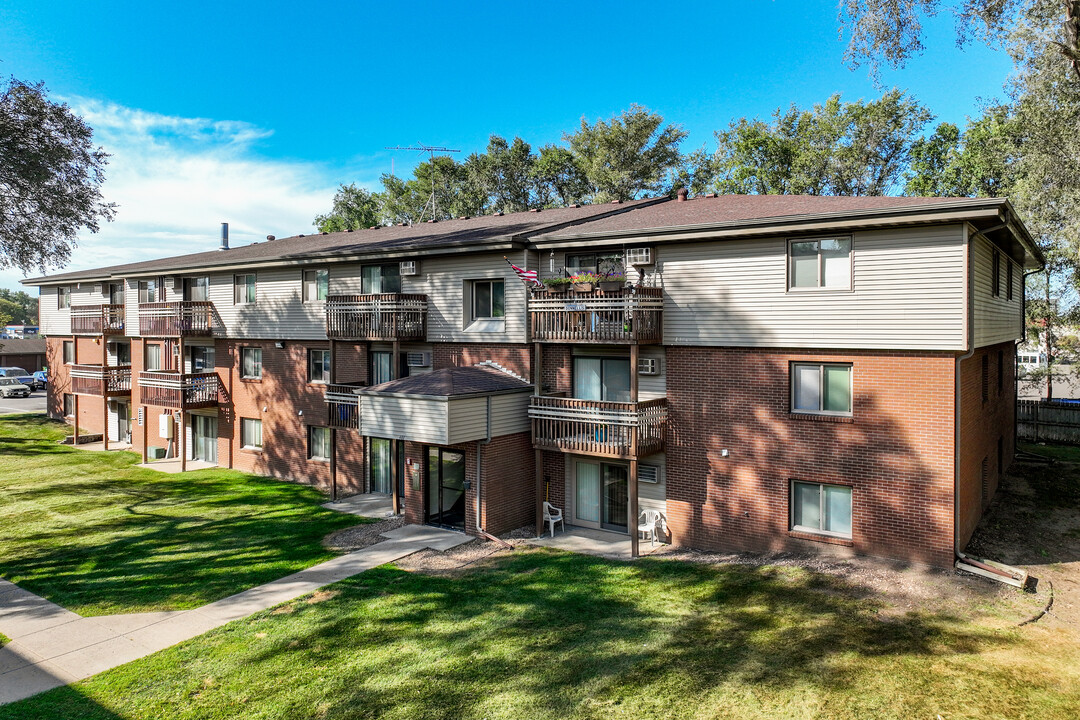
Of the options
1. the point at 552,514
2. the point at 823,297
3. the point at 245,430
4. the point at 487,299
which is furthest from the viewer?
the point at 245,430

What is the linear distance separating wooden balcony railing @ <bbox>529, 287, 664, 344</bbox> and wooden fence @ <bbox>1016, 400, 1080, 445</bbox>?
19100 millimetres

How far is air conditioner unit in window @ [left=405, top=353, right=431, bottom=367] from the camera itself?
18547mm

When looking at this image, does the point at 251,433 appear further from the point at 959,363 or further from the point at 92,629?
the point at 959,363

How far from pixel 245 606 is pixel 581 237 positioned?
1065 cm

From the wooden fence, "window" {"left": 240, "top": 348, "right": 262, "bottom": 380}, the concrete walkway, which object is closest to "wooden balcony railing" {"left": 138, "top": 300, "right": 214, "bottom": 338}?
"window" {"left": 240, "top": 348, "right": 262, "bottom": 380}

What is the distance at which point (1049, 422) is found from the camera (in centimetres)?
2475

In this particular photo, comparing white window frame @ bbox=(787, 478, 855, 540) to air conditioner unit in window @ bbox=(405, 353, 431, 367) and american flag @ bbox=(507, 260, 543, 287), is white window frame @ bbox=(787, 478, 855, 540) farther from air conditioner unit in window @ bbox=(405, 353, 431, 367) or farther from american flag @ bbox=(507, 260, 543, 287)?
air conditioner unit in window @ bbox=(405, 353, 431, 367)

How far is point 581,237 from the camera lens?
15180 millimetres

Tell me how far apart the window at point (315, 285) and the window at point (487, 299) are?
609 cm

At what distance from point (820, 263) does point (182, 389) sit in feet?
70.9

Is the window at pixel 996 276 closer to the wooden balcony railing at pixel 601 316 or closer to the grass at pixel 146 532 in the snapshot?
the wooden balcony railing at pixel 601 316

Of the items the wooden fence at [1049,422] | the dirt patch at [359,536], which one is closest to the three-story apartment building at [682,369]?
the dirt patch at [359,536]

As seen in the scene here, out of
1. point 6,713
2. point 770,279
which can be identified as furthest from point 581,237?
point 6,713

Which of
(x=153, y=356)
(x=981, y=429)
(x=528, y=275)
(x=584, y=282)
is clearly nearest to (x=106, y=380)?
(x=153, y=356)
